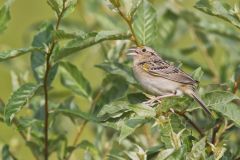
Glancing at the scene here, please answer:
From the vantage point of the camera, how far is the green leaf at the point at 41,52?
4.10 metres

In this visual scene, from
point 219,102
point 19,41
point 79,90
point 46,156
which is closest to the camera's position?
point 219,102

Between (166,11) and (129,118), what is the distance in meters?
2.32

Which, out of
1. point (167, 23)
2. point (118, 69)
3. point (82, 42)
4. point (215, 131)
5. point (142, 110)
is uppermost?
point (82, 42)

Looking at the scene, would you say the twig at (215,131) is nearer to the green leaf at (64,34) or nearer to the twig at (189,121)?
the twig at (189,121)

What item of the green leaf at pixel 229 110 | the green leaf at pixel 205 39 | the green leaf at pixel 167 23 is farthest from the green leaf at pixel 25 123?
the green leaf at pixel 205 39

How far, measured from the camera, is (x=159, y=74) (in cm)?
509

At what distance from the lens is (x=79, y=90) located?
178 inches

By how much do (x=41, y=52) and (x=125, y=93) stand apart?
584 mm

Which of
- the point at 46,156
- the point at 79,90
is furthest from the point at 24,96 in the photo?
the point at 79,90

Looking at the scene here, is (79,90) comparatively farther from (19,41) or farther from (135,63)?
(19,41)

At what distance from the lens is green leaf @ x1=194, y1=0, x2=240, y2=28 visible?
3.62m

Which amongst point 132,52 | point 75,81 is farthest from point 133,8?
point 132,52

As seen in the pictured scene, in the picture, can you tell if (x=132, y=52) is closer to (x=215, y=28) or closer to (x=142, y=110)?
(x=215, y=28)

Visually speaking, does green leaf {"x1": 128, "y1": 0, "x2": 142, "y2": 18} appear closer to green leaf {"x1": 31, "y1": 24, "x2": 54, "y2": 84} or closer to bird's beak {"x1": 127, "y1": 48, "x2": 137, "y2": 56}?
green leaf {"x1": 31, "y1": 24, "x2": 54, "y2": 84}
